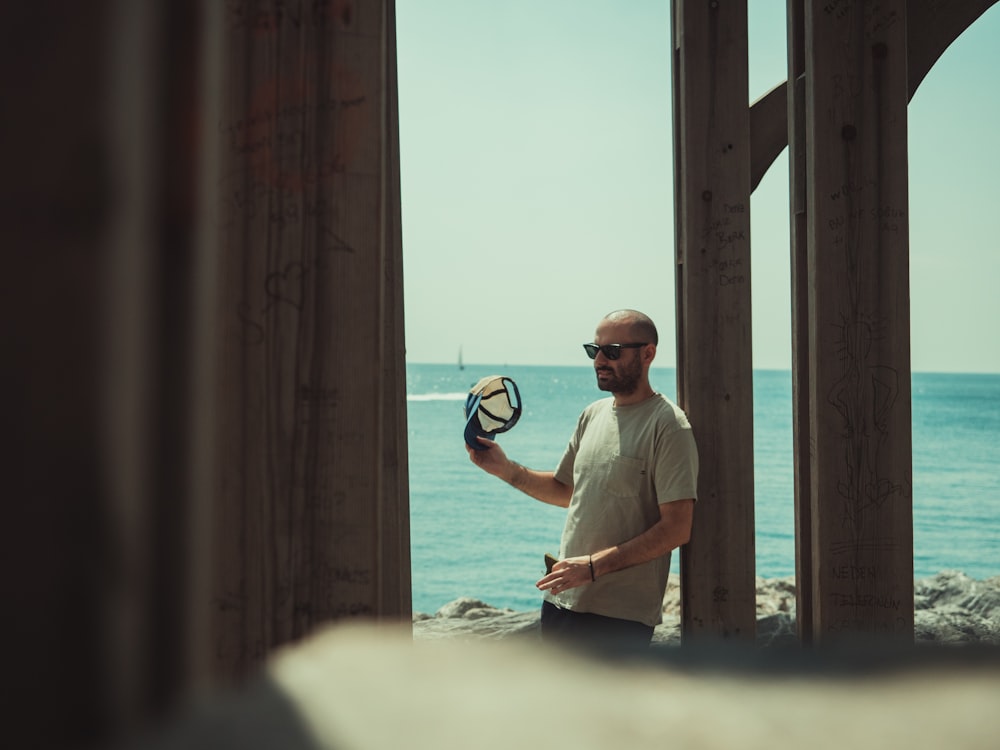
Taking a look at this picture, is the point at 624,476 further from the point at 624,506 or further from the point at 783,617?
the point at 783,617

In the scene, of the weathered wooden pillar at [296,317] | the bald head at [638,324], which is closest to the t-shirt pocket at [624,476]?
the bald head at [638,324]

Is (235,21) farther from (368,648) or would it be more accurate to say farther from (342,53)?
(368,648)

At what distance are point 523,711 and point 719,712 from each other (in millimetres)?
100

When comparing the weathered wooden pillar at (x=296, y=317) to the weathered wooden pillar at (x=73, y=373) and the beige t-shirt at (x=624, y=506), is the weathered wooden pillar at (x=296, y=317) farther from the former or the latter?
the beige t-shirt at (x=624, y=506)

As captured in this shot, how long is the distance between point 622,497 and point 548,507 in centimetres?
2785

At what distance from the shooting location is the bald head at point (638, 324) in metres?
3.97

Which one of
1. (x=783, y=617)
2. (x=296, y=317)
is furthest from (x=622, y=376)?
(x=783, y=617)

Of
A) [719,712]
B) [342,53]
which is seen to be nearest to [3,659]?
[719,712]

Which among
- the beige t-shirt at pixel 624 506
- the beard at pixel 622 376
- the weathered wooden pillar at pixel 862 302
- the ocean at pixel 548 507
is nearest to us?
the weathered wooden pillar at pixel 862 302

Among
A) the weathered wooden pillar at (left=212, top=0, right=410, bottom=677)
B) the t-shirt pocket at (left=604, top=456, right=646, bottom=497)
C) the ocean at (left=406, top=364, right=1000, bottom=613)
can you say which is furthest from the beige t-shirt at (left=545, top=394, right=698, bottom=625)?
the ocean at (left=406, top=364, right=1000, bottom=613)

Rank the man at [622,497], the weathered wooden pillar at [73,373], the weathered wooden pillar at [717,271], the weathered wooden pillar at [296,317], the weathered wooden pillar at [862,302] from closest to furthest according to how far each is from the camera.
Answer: the weathered wooden pillar at [73,373], the weathered wooden pillar at [296,317], the weathered wooden pillar at [862,302], the weathered wooden pillar at [717,271], the man at [622,497]

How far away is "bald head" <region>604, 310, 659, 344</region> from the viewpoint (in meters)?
3.97

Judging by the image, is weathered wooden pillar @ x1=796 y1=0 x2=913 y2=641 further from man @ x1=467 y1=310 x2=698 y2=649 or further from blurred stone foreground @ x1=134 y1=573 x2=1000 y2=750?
blurred stone foreground @ x1=134 y1=573 x2=1000 y2=750

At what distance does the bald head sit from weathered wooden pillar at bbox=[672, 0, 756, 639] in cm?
63
